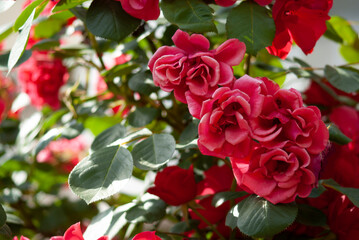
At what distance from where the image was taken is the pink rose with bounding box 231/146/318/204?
1.30 ft

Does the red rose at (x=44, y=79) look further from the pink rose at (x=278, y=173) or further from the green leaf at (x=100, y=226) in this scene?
the pink rose at (x=278, y=173)

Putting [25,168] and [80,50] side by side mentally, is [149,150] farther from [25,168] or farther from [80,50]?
[25,168]

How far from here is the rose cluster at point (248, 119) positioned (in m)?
0.38

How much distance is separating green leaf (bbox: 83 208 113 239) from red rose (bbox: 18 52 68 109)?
1.46 feet

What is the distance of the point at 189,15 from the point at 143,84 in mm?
133

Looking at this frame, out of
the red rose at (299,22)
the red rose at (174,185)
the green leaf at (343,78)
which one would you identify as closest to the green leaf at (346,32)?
the green leaf at (343,78)

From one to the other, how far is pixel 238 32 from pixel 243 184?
163 mm

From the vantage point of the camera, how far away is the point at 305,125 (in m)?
0.39

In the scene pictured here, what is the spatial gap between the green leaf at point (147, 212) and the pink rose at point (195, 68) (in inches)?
6.8

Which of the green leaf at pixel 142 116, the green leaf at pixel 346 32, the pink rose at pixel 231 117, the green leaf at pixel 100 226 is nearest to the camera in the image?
the pink rose at pixel 231 117

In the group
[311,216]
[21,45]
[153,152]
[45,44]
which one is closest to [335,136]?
[311,216]

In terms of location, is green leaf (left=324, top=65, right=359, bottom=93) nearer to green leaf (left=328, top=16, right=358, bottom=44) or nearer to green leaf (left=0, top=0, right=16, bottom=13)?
green leaf (left=328, top=16, right=358, bottom=44)

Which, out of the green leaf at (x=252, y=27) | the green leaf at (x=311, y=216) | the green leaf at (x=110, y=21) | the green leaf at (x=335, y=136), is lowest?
the green leaf at (x=311, y=216)

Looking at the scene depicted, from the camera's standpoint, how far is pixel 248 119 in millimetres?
388
